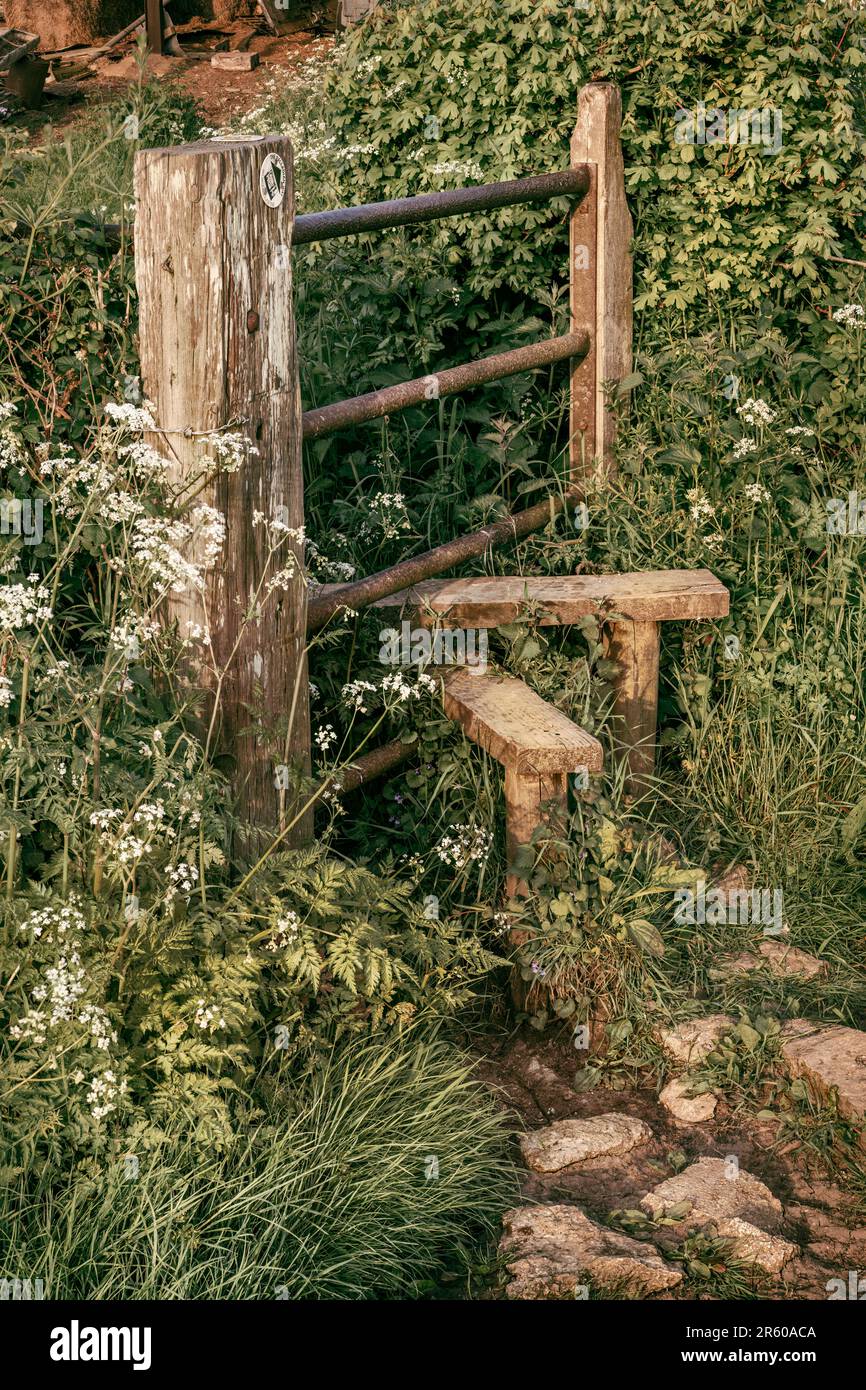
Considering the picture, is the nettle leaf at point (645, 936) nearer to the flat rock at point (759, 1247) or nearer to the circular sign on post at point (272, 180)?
the flat rock at point (759, 1247)

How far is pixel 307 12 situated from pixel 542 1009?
48.0ft

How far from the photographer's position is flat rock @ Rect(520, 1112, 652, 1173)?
331 cm

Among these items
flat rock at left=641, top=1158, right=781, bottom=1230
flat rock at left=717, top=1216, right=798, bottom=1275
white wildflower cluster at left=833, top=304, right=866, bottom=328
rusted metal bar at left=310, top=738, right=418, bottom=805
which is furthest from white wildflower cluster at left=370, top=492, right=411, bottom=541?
flat rock at left=717, top=1216, right=798, bottom=1275

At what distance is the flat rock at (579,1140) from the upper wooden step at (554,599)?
4.56 feet

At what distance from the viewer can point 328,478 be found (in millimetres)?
4461

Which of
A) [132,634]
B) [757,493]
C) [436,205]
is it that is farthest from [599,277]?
[132,634]

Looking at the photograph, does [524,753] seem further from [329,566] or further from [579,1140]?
[579,1140]

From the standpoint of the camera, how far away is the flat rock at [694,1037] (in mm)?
3596

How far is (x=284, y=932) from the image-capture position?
3.13 m

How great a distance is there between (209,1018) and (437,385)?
2139 millimetres

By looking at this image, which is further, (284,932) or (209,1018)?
(284,932)

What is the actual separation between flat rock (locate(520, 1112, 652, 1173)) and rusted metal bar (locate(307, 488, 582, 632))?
4.35 ft

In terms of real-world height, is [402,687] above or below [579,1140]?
above

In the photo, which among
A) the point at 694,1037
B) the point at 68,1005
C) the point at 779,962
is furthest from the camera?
the point at 779,962
